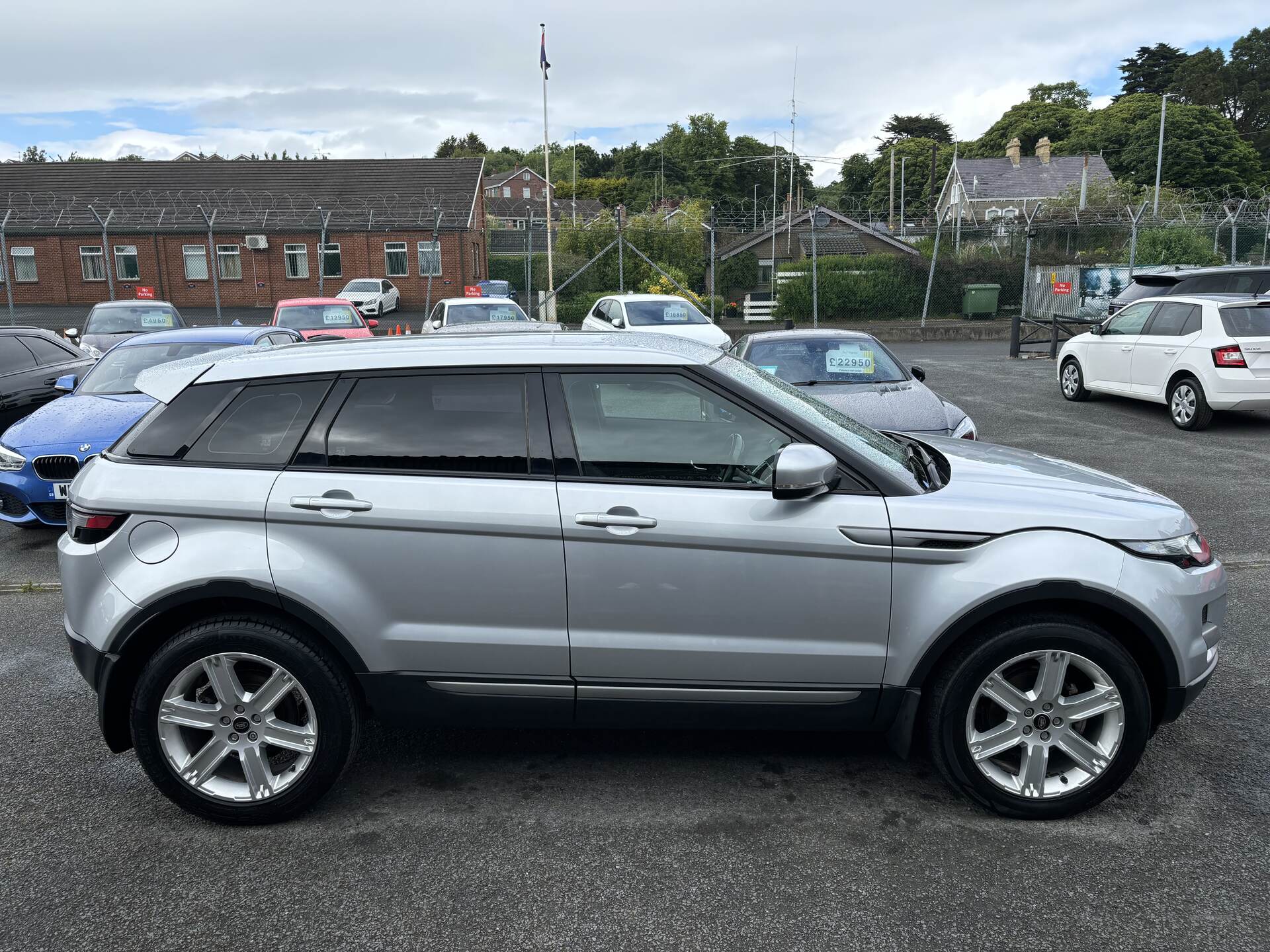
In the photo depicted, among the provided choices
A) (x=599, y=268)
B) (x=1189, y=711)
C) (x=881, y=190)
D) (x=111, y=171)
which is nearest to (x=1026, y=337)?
(x=599, y=268)

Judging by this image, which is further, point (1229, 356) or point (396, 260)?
point (396, 260)

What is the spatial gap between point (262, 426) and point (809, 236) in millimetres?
42133

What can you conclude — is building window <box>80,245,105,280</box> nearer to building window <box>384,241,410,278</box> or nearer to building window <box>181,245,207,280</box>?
building window <box>181,245,207,280</box>

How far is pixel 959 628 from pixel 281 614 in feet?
7.95

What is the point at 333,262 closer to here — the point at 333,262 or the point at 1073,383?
the point at 333,262

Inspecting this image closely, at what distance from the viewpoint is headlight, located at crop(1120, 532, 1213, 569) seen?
11.7ft

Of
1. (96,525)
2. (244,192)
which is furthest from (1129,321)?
(244,192)

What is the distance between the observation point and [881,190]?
10362 cm

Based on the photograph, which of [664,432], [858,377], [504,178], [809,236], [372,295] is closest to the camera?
[664,432]

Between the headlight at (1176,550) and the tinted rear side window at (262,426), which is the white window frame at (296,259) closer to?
the tinted rear side window at (262,426)

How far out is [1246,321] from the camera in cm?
1143

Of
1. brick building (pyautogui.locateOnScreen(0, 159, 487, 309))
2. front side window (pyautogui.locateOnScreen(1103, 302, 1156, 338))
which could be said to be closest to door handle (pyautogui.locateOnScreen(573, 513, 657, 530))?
front side window (pyautogui.locateOnScreen(1103, 302, 1156, 338))

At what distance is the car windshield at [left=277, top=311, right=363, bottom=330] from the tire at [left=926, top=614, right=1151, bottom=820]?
1525 centimetres

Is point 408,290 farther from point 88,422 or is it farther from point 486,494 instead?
point 486,494
